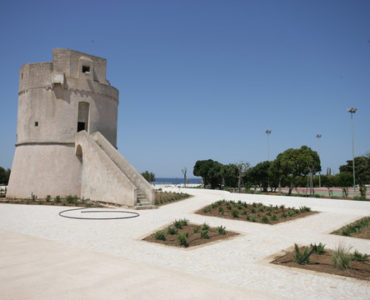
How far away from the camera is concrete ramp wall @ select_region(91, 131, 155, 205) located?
16984mm

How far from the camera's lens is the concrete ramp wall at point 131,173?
17.0 metres

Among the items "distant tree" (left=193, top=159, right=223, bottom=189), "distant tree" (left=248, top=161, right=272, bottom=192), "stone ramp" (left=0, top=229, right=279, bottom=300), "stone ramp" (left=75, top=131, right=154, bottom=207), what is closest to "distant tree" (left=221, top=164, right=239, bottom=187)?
"distant tree" (left=193, top=159, right=223, bottom=189)

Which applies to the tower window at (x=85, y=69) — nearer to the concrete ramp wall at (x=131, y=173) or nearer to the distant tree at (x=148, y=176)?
the concrete ramp wall at (x=131, y=173)

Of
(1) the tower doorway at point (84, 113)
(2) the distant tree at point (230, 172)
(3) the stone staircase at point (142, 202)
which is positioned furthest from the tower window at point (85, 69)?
(2) the distant tree at point (230, 172)

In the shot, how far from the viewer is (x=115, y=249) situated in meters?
7.49

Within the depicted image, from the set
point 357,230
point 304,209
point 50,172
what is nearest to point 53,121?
point 50,172

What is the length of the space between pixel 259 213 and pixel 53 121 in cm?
1479

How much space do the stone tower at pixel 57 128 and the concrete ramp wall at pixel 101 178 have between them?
127 mm

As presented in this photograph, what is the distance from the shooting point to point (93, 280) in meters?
5.03

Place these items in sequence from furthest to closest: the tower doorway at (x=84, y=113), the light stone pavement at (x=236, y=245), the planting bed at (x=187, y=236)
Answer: the tower doorway at (x=84, y=113), the planting bed at (x=187, y=236), the light stone pavement at (x=236, y=245)

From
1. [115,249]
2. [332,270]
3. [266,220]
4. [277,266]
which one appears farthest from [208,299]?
[266,220]

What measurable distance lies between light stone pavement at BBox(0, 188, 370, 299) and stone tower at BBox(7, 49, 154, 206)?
229 inches

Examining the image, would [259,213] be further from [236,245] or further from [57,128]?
[57,128]

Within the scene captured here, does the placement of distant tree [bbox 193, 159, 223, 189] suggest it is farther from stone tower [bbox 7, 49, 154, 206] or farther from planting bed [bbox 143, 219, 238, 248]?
planting bed [bbox 143, 219, 238, 248]
